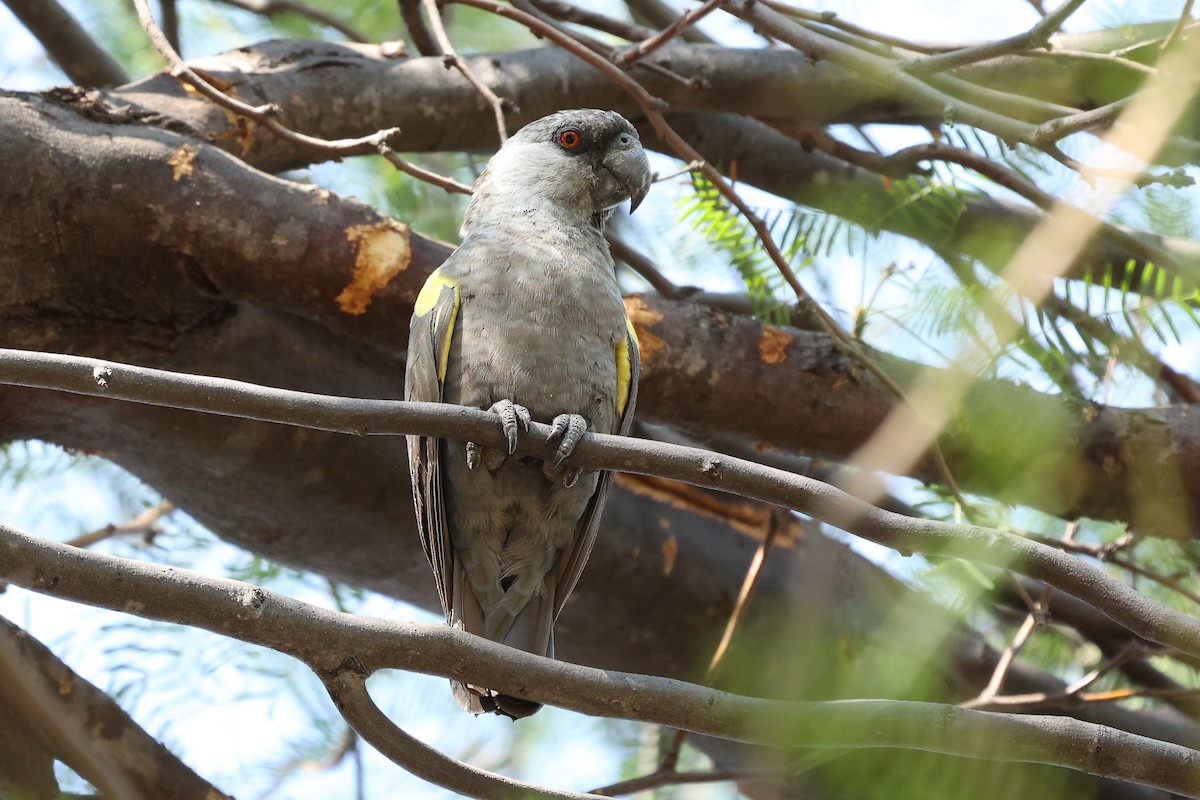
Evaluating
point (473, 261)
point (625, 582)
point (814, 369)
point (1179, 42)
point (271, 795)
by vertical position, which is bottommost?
point (271, 795)

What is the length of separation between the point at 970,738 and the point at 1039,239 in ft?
3.30

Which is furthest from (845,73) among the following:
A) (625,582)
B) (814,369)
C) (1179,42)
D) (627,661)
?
(627,661)

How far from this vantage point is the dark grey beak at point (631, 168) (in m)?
3.64

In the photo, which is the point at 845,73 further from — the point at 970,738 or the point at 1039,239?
the point at 970,738

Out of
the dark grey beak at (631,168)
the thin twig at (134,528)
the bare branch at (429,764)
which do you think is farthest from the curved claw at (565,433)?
the thin twig at (134,528)

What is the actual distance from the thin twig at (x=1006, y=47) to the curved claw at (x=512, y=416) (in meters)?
1.64

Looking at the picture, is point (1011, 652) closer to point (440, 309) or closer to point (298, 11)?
point (440, 309)

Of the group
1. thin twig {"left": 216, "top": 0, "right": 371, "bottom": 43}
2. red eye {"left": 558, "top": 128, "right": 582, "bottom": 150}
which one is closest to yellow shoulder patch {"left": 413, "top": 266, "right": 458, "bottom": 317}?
red eye {"left": 558, "top": 128, "right": 582, "bottom": 150}

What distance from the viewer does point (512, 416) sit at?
275cm

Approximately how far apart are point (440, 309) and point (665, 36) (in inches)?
48.0

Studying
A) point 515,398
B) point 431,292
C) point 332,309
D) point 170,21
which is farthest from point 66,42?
point 515,398

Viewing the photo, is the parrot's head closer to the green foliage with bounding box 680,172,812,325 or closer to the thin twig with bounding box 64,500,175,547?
the green foliage with bounding box 680,172,812,325

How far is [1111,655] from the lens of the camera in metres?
4.75

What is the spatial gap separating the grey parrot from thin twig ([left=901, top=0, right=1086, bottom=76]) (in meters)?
1.16
